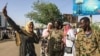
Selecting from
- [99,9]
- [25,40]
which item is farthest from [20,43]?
[99,9]

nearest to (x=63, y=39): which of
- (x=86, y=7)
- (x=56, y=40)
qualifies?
(x=56, y=40)

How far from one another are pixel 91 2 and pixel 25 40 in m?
32.4

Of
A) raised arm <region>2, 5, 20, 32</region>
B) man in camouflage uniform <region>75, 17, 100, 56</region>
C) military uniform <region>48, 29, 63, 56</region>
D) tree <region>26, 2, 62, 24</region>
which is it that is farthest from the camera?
tree <region>26, 2, 62, 24</region>

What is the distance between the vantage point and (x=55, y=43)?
10.6 m

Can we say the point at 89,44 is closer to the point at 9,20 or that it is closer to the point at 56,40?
the point at 9,20

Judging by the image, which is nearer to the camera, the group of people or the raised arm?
the group of people

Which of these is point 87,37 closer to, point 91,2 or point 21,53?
point 21,53

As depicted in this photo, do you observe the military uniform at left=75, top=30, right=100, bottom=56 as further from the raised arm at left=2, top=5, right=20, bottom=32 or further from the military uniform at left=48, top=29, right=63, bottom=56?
the military uniform at left=48, top=29, right=63, bottom=56

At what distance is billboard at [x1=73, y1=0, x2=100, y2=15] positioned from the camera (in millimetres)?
39562

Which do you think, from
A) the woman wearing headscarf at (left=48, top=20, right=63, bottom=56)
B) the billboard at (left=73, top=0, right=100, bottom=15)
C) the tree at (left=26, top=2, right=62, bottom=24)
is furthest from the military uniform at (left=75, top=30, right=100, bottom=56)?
the tree at (left=26, top=2, right=62, bottom=24)

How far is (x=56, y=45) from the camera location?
1062cm

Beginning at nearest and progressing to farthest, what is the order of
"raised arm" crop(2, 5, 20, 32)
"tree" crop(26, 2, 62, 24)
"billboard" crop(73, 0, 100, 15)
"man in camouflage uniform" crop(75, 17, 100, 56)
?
"man in camouflage uniform" crop(75, 17, 100, 56), "raised arm" crop(2, 5, 20, 32), "billboard" crop(73, 0, 100, 15), "tree" crop(26, 2, 62, 24)

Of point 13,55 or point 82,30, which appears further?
point 13,55

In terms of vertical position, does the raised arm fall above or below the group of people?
above
